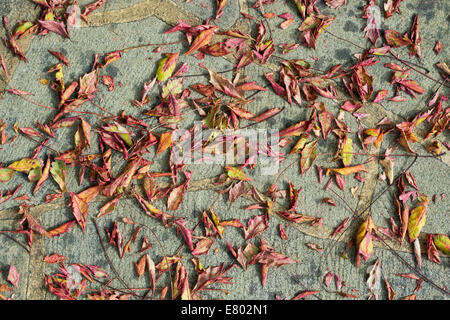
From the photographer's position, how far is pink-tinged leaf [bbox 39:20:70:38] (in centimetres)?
213

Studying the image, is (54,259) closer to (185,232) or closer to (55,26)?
(185,232)

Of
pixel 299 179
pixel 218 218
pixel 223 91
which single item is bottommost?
pixel 218 218

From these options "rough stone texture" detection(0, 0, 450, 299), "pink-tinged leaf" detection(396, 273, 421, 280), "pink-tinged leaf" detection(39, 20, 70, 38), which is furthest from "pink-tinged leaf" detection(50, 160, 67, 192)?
"pink-tinged leaf" detection(396, 273, 421, 280)

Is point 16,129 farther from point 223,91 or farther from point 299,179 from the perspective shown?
point 299,179

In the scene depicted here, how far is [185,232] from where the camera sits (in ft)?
6.90

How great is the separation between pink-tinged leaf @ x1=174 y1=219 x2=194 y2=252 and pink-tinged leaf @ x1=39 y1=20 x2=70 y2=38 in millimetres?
1142

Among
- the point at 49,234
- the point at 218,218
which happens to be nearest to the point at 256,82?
the point at 218,218

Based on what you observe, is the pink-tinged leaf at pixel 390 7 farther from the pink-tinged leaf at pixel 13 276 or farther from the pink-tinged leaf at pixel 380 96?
the pink-tinged leaf at pixel 13 276

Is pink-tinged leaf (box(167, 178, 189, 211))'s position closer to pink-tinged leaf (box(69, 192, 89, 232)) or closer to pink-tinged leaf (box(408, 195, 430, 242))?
pink-tinged leaf (box(69, 192, 89, 232))

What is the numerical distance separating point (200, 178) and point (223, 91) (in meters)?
0.47

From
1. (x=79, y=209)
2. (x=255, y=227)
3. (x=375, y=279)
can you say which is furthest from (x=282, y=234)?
(x=79, y=209)

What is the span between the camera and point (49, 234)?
2.10 metres

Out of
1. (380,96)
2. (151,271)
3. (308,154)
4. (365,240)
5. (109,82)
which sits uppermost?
(109,82)

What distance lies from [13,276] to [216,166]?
118cm
